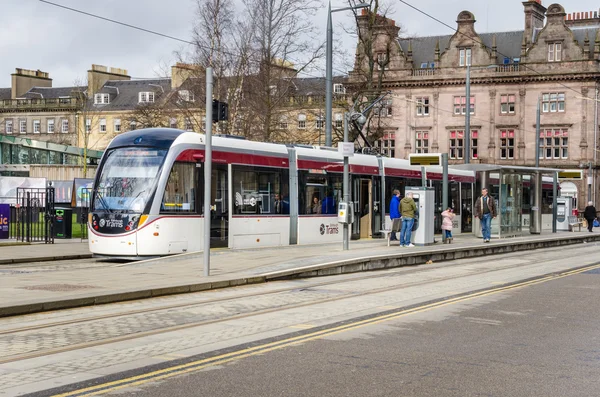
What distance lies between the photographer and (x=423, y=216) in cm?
2730

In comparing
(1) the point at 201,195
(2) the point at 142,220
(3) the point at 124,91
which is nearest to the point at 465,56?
(3) the point at 124,91

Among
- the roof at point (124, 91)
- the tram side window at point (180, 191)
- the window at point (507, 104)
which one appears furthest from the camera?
the roof at point (124, 91)

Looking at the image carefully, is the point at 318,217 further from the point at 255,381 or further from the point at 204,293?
the point at 255,381

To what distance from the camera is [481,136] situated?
7638cm

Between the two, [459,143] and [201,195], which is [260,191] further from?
[459,143]

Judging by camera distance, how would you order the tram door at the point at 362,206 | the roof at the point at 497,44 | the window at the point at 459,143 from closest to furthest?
the tram door at the point at 362,206 < the roof at the point at 497,44 < the window at the point at 459,143

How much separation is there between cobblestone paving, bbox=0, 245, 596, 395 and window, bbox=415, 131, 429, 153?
5801 cm

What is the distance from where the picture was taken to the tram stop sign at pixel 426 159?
3028 centimetres

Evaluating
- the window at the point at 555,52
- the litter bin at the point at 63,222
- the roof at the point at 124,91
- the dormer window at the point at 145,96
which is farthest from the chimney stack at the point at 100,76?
the litter bin at the point at 63,222

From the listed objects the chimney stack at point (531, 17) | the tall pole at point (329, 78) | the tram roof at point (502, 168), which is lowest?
the tram roof at point (502, 168)

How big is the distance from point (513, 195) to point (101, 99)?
2846 inches

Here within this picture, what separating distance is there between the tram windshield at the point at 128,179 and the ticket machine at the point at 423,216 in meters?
9.25

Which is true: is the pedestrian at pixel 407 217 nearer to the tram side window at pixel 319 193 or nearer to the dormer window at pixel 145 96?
the tram side window at pixel 319 193

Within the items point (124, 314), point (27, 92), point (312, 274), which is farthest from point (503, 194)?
point (27, 92)
